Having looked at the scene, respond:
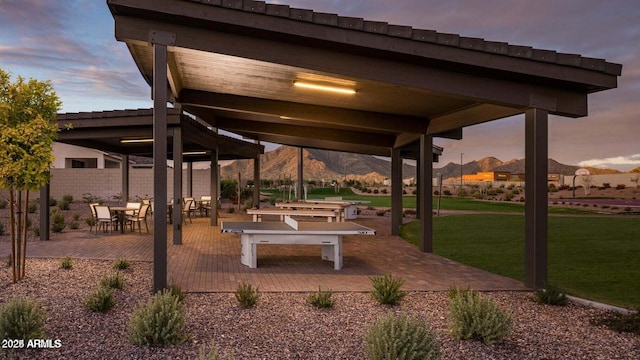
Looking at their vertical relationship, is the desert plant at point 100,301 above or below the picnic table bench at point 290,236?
below

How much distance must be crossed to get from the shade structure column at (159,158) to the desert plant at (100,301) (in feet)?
2.27

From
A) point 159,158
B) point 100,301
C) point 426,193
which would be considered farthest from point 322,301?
point 426,193

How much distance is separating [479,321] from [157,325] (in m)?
3.14

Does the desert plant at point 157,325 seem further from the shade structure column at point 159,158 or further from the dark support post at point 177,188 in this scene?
the dark support post at point 177,188

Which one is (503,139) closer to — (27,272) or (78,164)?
(78,164)

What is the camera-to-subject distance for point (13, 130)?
629cm

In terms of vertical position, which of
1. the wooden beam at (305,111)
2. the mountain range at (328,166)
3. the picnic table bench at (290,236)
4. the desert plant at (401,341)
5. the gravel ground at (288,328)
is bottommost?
the gravel ground at (288,328)

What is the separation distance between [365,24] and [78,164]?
36874 millimetres

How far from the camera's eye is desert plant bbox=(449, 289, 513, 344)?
4414 mm

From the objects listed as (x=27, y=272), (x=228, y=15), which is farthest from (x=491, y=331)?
(x=27, y=272)

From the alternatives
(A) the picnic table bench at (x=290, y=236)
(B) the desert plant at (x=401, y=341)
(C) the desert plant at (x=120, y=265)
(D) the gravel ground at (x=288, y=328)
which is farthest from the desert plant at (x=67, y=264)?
(B) the desert plant at (x=401, y=341)

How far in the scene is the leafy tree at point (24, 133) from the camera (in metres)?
6.34

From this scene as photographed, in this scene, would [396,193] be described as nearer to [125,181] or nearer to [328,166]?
[125,181]

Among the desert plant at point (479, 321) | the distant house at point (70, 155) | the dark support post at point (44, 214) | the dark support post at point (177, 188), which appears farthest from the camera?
the distant house at point (70, 155)
